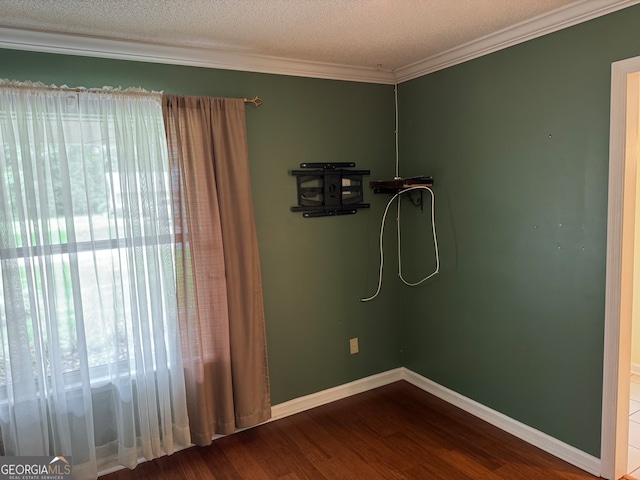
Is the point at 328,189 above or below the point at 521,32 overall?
below

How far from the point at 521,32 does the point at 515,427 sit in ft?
7.52

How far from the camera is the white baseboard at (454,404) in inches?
97.7

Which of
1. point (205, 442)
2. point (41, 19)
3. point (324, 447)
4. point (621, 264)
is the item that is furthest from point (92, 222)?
point (621, 264)

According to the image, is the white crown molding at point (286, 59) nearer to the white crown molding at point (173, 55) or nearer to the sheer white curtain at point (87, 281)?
the white crown molding at point (173, 55)

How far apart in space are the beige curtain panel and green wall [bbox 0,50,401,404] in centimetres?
14

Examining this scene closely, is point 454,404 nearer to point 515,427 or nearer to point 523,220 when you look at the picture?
point 515,427

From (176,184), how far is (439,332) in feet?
6.79

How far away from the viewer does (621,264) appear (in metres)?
2.20

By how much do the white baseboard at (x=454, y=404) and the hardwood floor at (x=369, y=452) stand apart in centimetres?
4

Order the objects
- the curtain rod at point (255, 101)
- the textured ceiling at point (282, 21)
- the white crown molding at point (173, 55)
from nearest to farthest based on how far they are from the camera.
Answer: the textured ceiling at point (282, 21)
the white crown molding at point (173, 55)
the curtain rod at point (255, 101)

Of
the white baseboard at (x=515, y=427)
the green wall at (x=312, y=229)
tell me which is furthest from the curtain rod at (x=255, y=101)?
the white baseboard at (x=515, y=427)

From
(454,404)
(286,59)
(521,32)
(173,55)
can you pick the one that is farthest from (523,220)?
(173,55)

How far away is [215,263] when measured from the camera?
2.71 m

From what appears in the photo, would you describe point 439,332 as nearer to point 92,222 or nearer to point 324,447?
point 324,447
